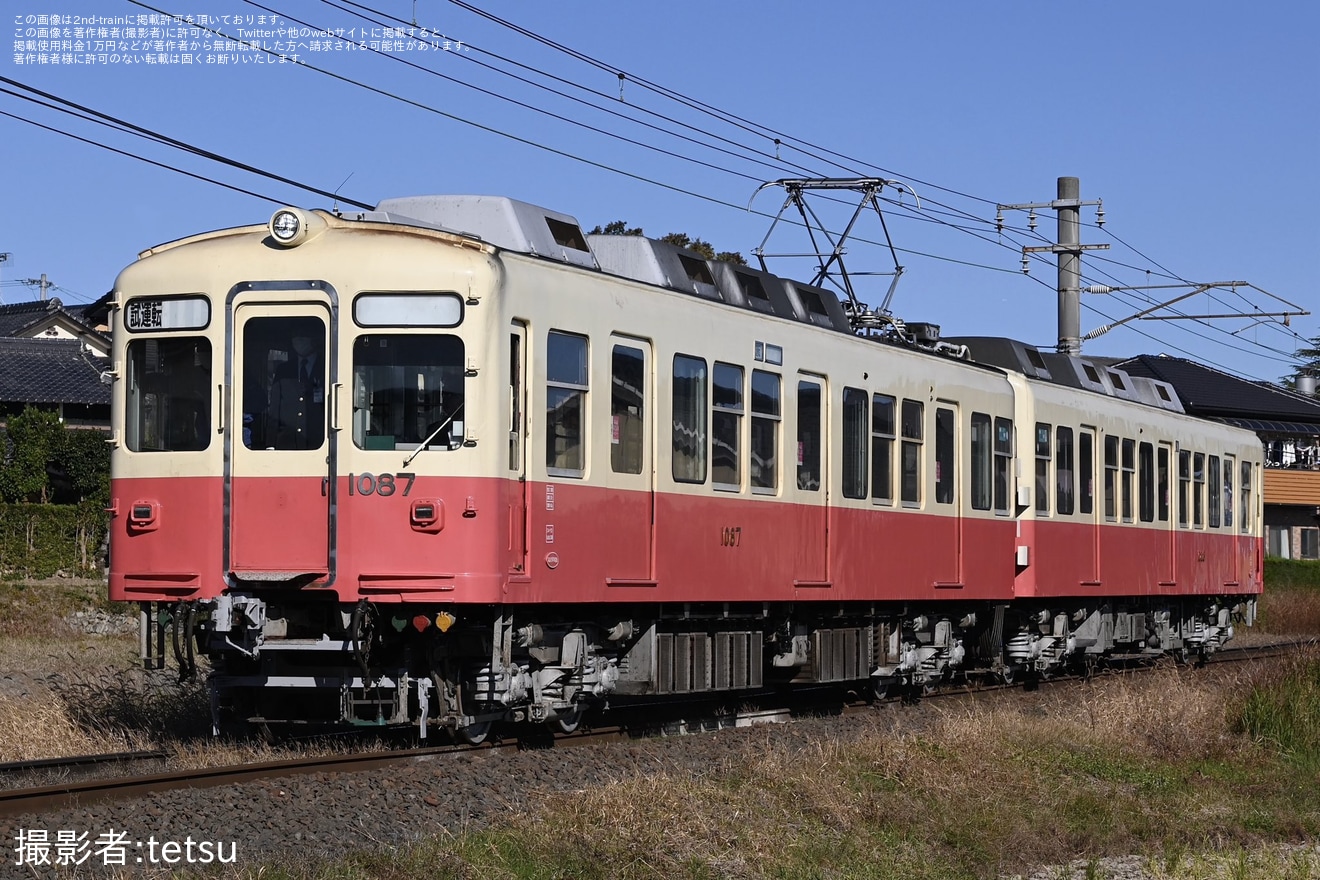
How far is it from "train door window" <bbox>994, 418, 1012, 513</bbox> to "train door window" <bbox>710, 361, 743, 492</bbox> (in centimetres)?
528

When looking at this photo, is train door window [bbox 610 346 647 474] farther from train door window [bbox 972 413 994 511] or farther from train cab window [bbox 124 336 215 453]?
train door window [bbox 972 413 994 511]

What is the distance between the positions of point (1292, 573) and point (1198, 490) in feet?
79.8

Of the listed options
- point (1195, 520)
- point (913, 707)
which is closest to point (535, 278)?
point (913, 707)

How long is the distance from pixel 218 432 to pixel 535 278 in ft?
7.16

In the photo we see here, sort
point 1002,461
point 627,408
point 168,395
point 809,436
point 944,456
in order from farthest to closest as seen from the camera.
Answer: point 1002,461 → point 944,456 → point 809,436 → point 627,408 → point 168,395

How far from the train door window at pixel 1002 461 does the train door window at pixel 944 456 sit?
42.2 inches

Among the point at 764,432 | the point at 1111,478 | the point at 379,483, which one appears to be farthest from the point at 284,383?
Result: the point at 1111,478

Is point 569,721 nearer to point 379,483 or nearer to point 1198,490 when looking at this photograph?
point 379,483

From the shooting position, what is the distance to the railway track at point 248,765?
880 cm

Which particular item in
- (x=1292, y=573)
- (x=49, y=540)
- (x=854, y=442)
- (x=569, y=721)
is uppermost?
(x=854, y=442)

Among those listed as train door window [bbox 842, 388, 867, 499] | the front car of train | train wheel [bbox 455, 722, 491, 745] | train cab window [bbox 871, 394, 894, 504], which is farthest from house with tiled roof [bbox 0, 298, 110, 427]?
train wheel [bbox 455, 722, 491, 745]

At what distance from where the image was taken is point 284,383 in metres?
11.1

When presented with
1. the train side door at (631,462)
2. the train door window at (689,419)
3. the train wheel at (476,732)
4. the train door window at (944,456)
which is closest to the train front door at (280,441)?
the train wheel at (476,732)

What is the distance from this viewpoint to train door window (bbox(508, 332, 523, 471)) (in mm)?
10914
